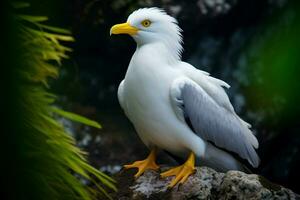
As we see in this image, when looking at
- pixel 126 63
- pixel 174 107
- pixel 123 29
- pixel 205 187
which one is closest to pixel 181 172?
pixel 205 187

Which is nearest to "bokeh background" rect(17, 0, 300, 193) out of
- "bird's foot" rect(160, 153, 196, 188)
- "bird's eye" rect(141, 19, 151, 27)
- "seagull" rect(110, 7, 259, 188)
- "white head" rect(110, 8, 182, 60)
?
"seagull" rect(110, 7, 259, 188)

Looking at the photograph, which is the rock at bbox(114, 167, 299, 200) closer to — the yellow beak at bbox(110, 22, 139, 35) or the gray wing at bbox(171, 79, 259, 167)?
the gray wing at bbox(171, 79, 259, 167)

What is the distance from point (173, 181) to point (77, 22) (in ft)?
13.6

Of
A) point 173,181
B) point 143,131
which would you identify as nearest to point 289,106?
point 173,181

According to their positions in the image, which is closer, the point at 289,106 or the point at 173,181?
the point at 289,106

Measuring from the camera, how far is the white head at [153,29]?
466 cm

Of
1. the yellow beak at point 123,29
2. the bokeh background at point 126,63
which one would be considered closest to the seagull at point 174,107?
the yellow beak at point 123,29

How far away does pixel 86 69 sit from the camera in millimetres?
8031

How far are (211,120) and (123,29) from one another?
1.08 m

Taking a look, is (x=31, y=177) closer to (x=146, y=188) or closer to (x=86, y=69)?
(x=146, y=188)

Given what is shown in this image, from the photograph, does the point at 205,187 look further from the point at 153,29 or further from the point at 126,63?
Result: the point at 126,63

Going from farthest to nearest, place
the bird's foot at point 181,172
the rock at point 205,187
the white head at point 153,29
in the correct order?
the white head at point 153,29, the bird's foot at point 181,172, the rock at point 205,187

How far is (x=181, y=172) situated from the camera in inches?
167

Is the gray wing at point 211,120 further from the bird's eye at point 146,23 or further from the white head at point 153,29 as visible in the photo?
the bird's eye at point 146,23
